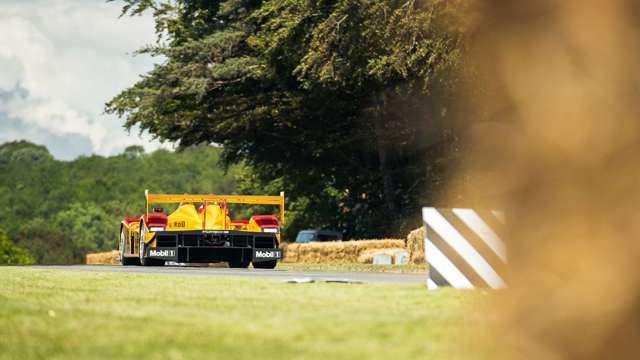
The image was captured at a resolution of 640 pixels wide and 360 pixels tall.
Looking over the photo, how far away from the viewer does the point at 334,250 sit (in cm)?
4453

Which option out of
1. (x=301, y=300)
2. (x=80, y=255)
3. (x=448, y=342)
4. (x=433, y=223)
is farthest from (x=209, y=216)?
(x=80, y=255)

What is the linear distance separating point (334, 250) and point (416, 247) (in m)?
7.99

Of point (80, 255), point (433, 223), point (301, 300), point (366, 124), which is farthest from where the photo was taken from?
point (80, 255)

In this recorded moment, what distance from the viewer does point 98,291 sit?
44.3 ft

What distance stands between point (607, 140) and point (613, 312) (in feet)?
3.01

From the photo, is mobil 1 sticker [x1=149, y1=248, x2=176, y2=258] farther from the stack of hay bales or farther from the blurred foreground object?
the blurred foreground object

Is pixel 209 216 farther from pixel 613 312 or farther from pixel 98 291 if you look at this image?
pixel 613 312

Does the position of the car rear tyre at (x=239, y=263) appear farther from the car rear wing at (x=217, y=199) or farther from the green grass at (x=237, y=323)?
the green grass at (x=237, y=323)

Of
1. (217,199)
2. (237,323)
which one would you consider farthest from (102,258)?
(237,323)

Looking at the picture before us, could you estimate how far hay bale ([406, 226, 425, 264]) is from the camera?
36500mm

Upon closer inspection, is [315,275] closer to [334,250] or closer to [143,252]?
[143,252]

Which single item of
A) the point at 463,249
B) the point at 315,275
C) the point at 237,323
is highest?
the point at 463,249

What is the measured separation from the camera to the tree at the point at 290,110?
4650cm

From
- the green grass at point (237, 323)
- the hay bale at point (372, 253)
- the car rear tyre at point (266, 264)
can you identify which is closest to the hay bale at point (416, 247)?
the hay bale at point (372, 253)
